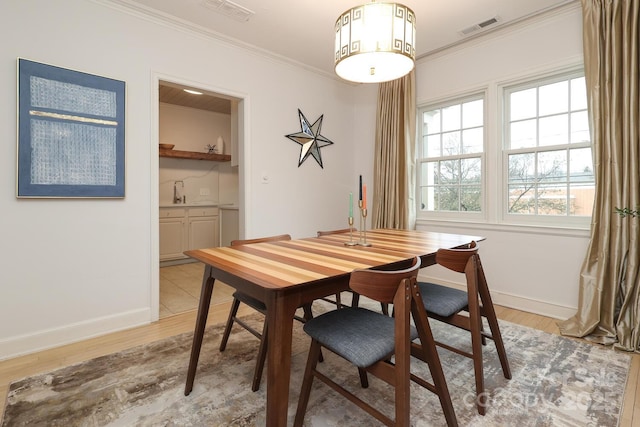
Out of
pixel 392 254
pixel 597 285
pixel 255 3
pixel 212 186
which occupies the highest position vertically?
pixel 255 3

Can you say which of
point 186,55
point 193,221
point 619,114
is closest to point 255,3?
point 186,55

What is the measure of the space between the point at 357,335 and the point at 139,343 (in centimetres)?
182

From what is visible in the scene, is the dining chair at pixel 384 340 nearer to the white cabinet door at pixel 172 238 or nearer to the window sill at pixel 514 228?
the window sill at pixel 514 228

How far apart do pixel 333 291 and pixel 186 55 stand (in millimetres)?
2691

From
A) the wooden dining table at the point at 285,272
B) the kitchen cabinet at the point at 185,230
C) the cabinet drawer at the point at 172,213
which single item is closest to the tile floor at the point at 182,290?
the kitchen cabinet at the point at 185,230

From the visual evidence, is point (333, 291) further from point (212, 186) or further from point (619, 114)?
point (212, 186)

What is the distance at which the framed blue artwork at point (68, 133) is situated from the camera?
213 centimetres

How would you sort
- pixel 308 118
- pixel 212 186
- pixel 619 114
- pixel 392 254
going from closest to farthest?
pixel 392 254
pixel 619 114
pixel 308 118
pixel 212 186

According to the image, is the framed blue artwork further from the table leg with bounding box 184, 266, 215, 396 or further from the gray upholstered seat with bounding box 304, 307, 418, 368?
the gray upholstered seat with bounding box 304, 307, 418, 368

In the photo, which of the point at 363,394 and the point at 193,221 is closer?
the point at 363,394

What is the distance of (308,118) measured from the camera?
384 centimetres

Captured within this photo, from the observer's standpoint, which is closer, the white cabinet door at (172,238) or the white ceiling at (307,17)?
the white ceiling at (307,17)

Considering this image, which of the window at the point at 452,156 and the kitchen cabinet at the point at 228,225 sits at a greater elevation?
the window at the point at 452,156

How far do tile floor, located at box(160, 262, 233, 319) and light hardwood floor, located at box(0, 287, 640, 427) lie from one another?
0.57 feet
